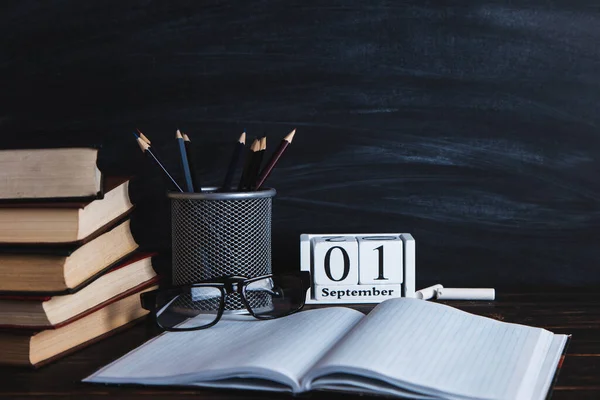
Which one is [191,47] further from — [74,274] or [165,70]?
[74,274]

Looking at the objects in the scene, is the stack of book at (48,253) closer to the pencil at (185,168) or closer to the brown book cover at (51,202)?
the brown book cover at (51,202)

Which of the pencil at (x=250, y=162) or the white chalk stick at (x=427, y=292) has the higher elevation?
the pencil at (x=250, y=162)

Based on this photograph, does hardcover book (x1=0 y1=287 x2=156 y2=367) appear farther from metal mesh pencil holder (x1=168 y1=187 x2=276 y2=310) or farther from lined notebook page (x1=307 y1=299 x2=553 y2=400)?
lined notebook page (x1=307 y1=299 x2=553 y2=400)

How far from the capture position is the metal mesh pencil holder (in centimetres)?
96

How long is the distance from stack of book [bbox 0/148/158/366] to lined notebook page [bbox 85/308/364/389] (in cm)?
9


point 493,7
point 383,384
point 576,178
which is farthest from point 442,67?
point 383,384

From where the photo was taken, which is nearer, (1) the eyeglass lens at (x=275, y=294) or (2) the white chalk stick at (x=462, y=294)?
(1) the eyeglass lens at (x=275, y=294)

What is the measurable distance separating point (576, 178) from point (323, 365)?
66 cm

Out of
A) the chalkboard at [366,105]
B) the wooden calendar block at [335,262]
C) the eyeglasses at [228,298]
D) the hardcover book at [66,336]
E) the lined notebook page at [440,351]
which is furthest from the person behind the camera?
the chalkboard at [366,105]

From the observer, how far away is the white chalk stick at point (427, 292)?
3.46 ft

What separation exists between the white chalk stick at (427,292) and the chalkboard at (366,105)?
10cm

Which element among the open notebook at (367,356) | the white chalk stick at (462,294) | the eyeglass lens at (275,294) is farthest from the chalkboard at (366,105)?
the open notebook at (367,356)

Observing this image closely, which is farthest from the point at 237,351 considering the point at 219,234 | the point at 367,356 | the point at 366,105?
the point at 366,105

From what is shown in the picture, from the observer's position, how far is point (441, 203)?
116cm
